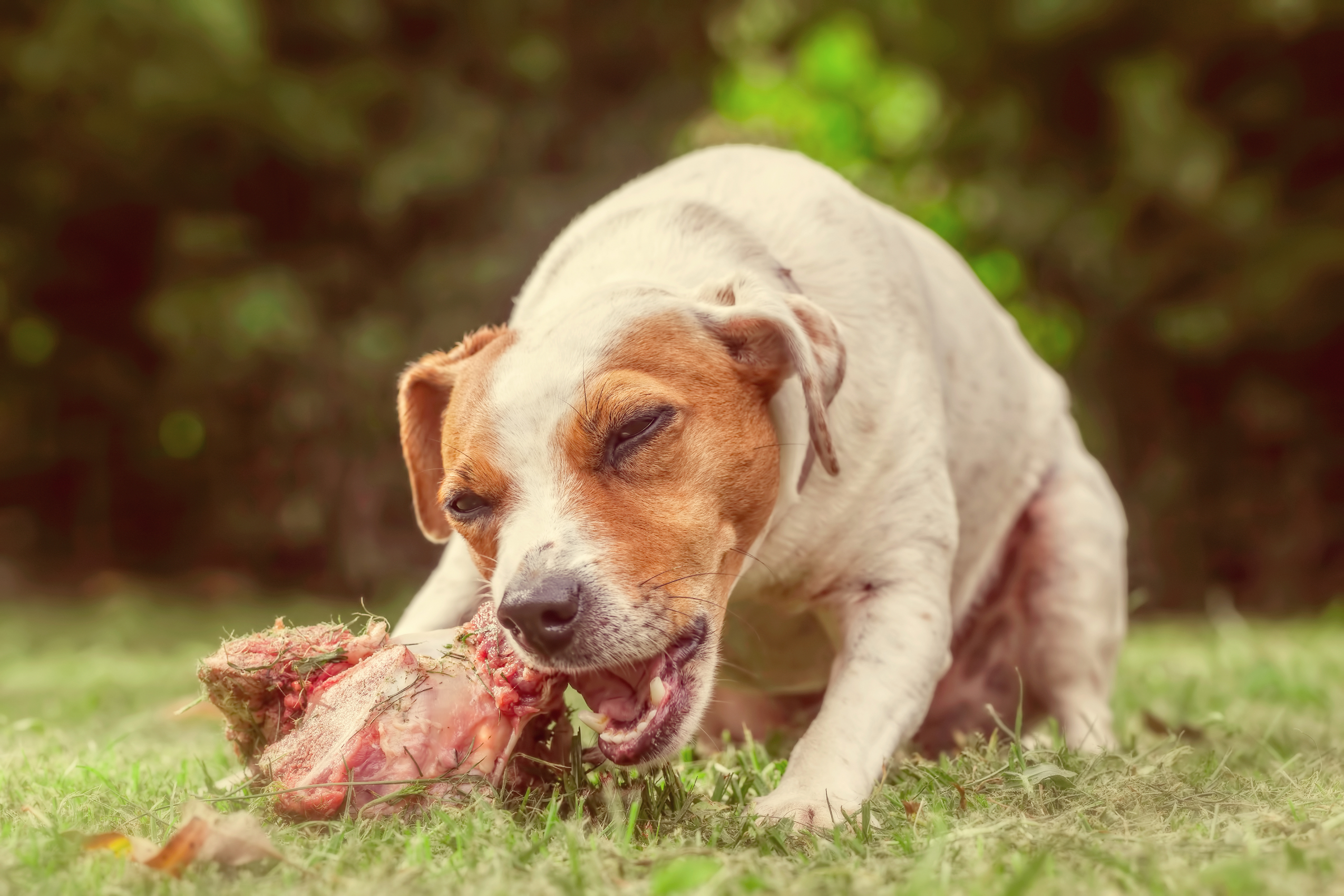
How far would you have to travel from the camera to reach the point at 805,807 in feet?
7.77

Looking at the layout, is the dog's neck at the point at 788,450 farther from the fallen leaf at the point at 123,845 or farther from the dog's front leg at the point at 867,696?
the fallen leaf at the point at 123,845

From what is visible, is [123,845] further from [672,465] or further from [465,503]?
[672,465]

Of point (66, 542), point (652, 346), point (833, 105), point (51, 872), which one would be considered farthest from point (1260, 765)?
point (833, 105)

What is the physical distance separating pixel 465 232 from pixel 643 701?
773 cm

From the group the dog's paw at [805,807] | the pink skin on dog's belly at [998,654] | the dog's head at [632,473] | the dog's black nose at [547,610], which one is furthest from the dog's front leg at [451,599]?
the pink skin on dog's belly at [998,654]

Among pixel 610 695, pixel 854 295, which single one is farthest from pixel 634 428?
pixel 854 295

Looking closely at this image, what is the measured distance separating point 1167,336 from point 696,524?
304 inches

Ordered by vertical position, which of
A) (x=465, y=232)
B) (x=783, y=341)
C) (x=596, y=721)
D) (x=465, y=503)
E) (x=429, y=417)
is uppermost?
(x=465, y=232)

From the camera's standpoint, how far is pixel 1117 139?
9094mm

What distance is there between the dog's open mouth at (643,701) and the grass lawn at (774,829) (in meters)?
0.08

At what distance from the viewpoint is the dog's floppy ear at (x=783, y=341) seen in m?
2.68

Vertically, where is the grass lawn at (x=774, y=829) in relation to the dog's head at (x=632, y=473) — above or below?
below

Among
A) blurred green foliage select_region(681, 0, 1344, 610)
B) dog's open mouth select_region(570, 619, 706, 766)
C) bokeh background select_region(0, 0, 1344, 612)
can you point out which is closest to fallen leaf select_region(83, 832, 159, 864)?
dog's open mouth select_region(570, 619, 706, 766)

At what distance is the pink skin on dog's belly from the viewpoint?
387cm
